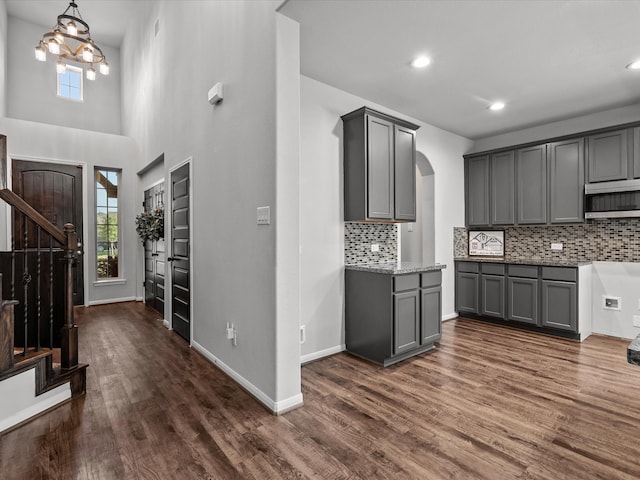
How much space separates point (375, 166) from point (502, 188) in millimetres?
2478

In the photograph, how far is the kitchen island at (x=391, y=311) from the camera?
3184 mm

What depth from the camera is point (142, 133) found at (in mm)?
5809

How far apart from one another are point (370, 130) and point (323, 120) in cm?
50

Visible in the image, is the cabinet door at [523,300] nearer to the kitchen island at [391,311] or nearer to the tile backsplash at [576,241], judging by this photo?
the tile backsplash at [576,241]

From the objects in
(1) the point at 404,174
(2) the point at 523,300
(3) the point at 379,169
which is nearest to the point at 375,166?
(3) the point at 379,169

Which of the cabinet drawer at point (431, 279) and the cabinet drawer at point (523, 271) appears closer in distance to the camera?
the cabinet drawer at point (431, 279)

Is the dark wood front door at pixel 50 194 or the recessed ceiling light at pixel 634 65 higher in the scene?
the recessed ceiling light at pixel 634 65

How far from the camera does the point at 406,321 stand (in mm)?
3287

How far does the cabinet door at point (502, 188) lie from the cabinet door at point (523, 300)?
0.92 m

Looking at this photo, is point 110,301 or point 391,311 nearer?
point 391,311

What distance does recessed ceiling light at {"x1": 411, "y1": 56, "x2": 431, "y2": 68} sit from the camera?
120 inches

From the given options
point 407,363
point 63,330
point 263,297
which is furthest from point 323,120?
point 63,330

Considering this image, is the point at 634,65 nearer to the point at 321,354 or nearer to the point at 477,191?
the point at 477,191

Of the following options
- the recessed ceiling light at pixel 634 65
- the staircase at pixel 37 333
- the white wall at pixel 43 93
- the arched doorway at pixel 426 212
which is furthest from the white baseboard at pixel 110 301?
the recessed ceiling light at pixel 634 65
